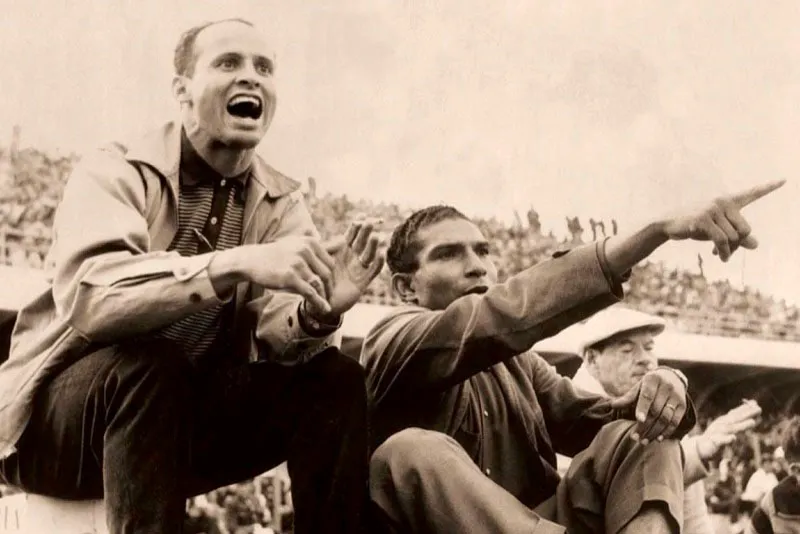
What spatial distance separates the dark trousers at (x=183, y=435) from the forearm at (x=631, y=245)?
0.82 meters

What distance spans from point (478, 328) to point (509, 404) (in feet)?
0.97

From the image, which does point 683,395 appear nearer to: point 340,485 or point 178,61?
point 340,485

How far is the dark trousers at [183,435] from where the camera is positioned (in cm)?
299

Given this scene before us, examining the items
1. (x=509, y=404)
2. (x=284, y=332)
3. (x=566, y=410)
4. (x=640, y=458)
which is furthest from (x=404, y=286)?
(x=640, y=458)

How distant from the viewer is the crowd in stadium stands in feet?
13.2

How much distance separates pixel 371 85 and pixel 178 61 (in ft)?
2.76

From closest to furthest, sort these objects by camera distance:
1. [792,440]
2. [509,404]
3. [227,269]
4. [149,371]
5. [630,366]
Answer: [149,371] < [227,269] < [509,404] < [630,366] < [792,440]

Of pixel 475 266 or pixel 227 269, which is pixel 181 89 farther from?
pixel 475 266

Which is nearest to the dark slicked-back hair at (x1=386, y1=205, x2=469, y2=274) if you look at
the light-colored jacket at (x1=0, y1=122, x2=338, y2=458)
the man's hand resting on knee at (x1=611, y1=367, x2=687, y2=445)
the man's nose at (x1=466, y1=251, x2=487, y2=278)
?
the man's nose at (x1=466, y1=251, x2=487, y2=278)

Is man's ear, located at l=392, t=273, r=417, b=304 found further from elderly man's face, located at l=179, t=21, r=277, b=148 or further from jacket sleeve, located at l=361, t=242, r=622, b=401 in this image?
elderly man's face, located at l=179, t=21, r=277, b=148

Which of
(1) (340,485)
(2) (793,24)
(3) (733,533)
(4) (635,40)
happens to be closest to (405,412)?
(1) (340,485)

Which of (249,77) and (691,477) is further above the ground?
(249,77)

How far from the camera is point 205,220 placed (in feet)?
12.0

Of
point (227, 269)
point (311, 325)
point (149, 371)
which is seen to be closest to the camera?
point (149, 371)
